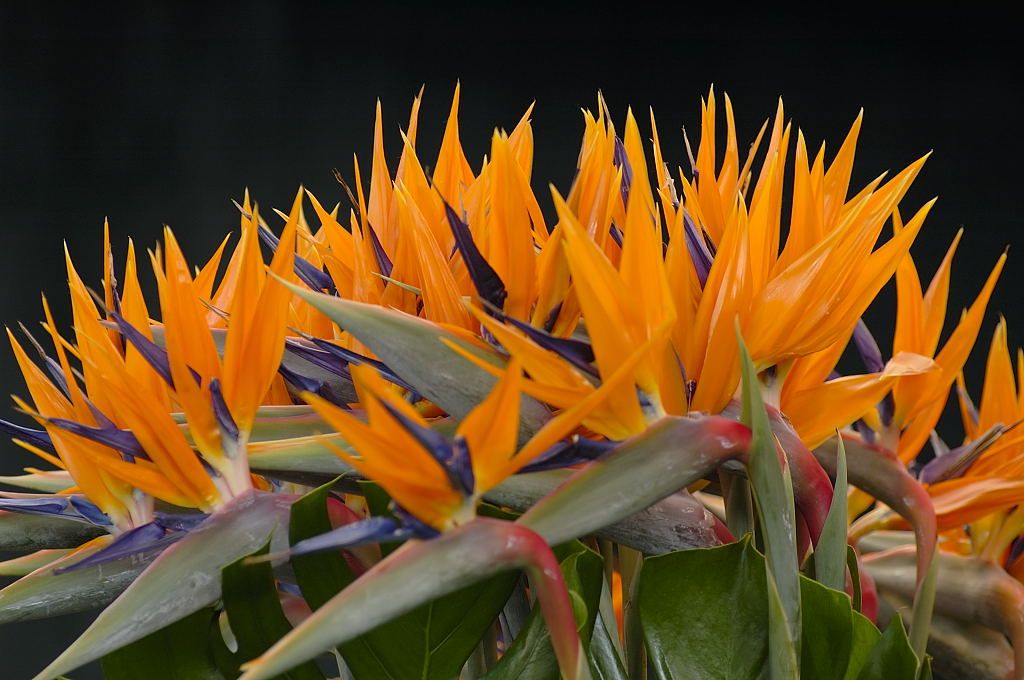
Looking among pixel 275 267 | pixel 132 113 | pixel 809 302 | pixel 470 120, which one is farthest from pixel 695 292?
pixel 132 113

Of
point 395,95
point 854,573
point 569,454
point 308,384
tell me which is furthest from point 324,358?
point 395,95

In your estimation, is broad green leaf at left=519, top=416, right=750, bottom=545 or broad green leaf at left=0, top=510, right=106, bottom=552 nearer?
broad green leaf at left=519, top=416, right=750, bottom=545

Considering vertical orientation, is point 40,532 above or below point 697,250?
below

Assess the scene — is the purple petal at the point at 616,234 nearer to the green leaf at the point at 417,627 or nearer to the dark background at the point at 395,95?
the green leaf at the point at 417,627

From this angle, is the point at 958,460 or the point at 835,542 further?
the point at 958,460

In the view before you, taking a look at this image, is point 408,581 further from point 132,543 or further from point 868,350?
point 868,350

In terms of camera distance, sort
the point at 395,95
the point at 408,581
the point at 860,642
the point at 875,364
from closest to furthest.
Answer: the point at 408,581 < the point at 860,642 < the point at 875,364 < the point at 395,95

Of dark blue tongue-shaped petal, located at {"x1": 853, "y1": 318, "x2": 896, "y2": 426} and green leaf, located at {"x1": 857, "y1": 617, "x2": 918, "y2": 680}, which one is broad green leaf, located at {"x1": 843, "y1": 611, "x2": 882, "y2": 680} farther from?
dark blue tongue-shaped petal, located at {"x1": 853, "y1": 318, "x2": 896, "y2": 426}

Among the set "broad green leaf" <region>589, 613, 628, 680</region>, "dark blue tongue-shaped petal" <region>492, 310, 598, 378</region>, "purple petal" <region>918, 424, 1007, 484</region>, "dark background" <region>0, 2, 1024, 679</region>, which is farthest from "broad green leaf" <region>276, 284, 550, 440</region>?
"dark background" <region>0, 2, 1024, 679</region>

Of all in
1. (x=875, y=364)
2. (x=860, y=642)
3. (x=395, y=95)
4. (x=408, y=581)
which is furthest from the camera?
(x=395, y=95)
